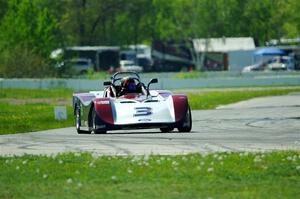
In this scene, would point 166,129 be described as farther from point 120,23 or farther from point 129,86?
point 120,23

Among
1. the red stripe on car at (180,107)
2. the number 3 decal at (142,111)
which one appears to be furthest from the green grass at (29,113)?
→ the red stripe on car at (180,107)

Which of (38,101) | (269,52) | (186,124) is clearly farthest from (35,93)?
(269,52)

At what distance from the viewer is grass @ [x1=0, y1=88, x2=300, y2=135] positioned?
28.4 metres

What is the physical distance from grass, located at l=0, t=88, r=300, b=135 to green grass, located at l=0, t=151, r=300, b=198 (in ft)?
33.1

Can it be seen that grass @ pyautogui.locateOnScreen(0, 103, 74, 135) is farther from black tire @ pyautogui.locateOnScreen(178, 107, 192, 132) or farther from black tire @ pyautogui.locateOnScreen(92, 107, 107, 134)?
black tire @ pyautogui.locateOnScreen(178, 107, 192, 132)

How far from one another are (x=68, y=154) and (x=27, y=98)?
107ft

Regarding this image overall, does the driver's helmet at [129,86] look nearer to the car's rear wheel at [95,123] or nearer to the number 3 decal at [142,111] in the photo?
the car's rear wheel at [95,123]

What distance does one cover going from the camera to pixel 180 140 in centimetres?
2030

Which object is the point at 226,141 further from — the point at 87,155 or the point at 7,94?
the point at 7,94

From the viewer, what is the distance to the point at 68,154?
55.5ft

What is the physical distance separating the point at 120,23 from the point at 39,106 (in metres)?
61.2

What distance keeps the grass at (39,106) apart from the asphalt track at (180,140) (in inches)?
64.8

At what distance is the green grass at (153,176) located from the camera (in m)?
12.3

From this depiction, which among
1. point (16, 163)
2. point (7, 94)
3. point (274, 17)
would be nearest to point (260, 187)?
point (16, 163)
